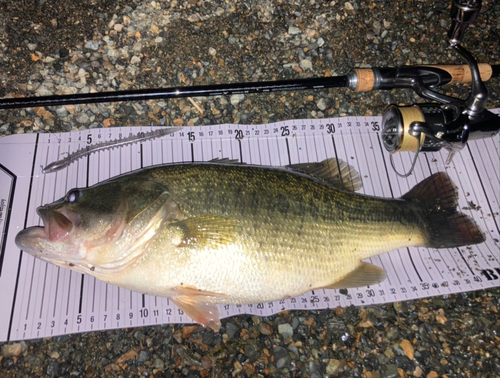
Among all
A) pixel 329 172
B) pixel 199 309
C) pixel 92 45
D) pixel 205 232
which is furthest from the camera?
pixel 92 45

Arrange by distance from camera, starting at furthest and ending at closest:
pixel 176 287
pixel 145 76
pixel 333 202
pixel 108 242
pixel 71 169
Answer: pixel 145 76, pixel 71 169, pixel 333 202, pixel 176 287, pixel 108 242

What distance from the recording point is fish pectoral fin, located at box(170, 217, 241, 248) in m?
1.83

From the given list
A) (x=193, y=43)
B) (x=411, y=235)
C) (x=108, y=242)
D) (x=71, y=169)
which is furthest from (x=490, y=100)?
(x=71, y=169)

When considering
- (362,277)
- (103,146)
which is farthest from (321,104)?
(103,146)

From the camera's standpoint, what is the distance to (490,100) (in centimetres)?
276

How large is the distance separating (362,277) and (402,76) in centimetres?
131

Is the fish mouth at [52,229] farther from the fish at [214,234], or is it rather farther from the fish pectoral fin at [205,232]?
the fish pectoral fin at [205,232]

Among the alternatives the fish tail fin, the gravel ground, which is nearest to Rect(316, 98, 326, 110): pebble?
the gravel ground

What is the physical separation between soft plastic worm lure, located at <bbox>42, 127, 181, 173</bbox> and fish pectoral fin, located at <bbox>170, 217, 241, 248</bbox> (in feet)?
3.14

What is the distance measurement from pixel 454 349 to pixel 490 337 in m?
0.26

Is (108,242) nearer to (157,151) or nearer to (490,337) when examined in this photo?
(157,151)

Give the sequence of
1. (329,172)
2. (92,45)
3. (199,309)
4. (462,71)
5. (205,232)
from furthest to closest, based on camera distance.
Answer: (92,45) → (462,71) → (329,172) → (199,309) → (205,232)

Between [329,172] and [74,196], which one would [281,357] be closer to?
[329,172]

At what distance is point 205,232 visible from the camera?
1.84 m
